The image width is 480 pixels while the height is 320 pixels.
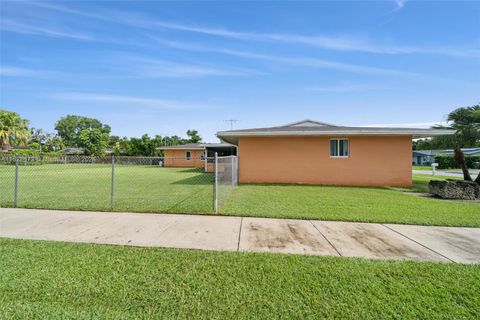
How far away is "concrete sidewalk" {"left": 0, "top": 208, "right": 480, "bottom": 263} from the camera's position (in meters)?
3.73

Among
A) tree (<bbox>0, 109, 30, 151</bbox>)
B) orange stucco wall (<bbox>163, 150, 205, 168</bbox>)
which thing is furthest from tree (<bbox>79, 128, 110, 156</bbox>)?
orange stucco wall (<bbox>163, 150, 205, 168</bbox>)

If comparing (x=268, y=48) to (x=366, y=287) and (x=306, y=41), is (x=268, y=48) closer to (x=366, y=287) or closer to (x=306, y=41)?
A: (x=306, y=41)

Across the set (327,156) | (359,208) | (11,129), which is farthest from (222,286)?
(11,129)

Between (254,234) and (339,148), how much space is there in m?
9.15

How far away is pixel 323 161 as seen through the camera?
1173cm

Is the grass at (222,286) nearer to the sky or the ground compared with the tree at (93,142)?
nearer to the ground

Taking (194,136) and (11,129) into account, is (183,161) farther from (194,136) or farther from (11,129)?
(11,129)

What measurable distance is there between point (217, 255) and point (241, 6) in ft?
33.1

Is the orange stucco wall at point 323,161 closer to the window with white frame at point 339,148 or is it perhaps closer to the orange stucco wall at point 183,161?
the window with white frame at point 339,148

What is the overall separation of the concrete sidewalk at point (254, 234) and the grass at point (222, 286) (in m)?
0.39

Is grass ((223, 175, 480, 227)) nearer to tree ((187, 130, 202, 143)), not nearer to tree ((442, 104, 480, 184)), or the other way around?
tree ((442, 104, 480, 184))

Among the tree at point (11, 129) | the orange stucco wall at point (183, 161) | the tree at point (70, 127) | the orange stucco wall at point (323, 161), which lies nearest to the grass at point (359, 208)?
the orange stucco wall at point (323, 161)

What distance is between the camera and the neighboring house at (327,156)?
11.2m

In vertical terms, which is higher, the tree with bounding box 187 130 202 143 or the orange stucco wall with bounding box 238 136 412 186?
the tree with bounding box 187 130 202 143
